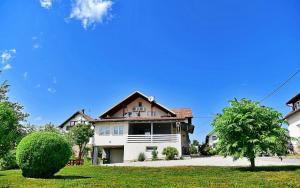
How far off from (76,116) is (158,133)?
2893 centimetres

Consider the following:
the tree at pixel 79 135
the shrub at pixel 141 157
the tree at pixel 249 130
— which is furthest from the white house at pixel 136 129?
the tree at pixel 249 130

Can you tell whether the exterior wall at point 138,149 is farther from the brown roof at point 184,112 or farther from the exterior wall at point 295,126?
the exterior wall at point 295,126

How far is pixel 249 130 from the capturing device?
23938 mm

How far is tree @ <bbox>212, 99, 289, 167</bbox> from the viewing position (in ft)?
76.9

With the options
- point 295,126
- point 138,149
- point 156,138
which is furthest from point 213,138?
point 138,149

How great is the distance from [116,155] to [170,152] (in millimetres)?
10141

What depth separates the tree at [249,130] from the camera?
23.4 metres

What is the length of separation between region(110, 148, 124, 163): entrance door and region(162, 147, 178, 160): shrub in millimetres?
8393

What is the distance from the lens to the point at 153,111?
155ft

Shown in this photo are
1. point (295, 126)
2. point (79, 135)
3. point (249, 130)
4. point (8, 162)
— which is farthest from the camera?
point (79, 135)

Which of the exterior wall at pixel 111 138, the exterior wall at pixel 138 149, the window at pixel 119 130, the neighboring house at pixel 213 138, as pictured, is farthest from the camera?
the window at pixel 119 130

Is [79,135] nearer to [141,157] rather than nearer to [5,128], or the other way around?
[141,157]

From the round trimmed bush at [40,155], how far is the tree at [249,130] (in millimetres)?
10783

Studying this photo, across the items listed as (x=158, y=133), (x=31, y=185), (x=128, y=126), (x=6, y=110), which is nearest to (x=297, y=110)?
(x=158, y=133)
